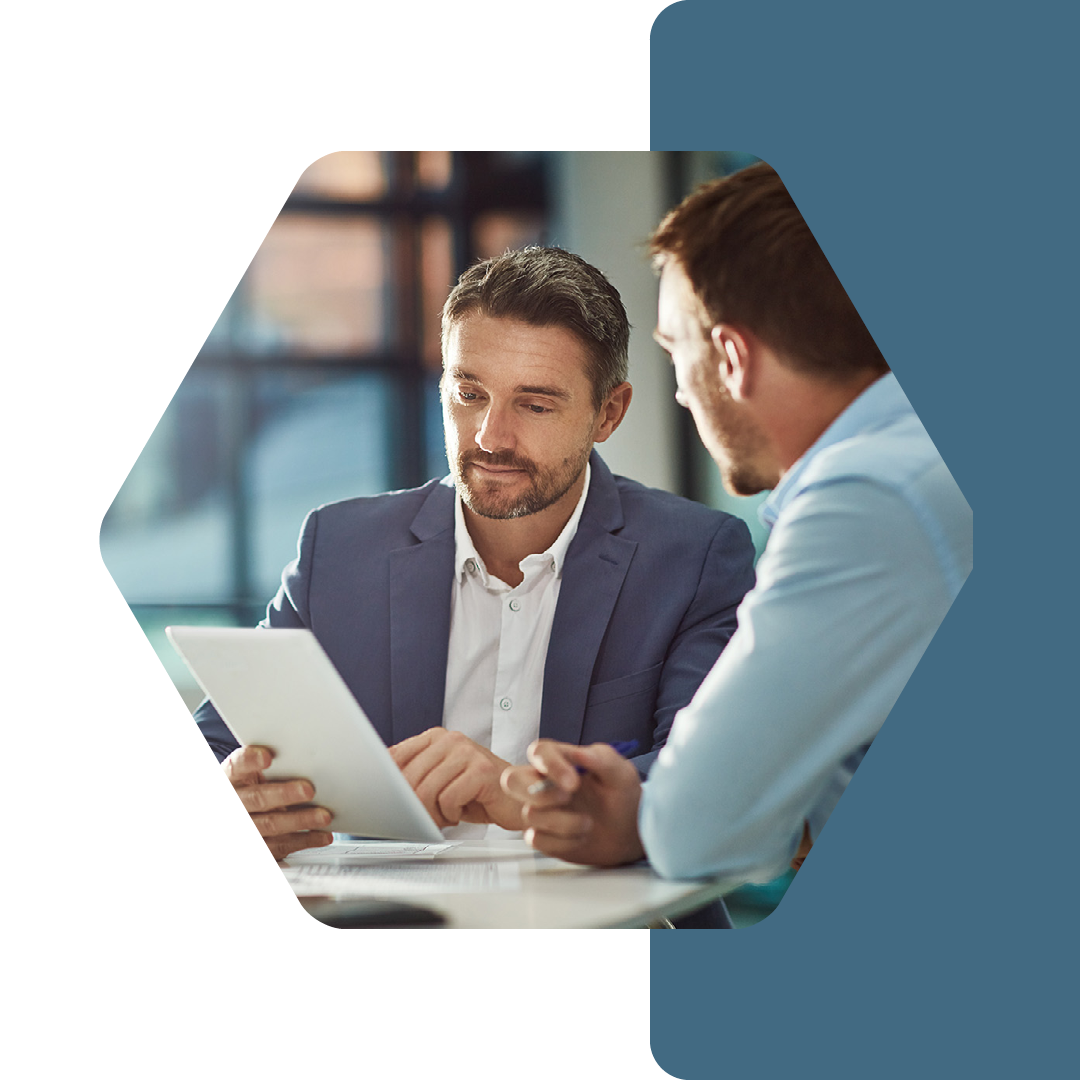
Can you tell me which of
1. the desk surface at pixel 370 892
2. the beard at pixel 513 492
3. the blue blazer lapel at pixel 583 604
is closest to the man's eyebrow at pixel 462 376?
the beard at pixel 513 492

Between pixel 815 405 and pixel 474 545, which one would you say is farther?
pixel 474 545

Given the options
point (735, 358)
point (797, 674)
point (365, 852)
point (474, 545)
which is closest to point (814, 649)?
point (797, 674)

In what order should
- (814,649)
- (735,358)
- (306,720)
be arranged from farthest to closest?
(735,358) < (306,720) < (814,649)

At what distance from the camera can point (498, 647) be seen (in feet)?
8.66

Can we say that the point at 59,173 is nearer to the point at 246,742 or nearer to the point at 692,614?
the point at 246,742

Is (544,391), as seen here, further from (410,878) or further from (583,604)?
(410,878)

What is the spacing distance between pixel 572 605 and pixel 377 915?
60 cm

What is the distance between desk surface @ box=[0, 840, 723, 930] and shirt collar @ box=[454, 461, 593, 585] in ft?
1.52

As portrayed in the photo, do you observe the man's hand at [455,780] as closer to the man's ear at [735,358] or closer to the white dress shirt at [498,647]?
the white dress shirt at [498,647]

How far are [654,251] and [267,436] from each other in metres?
0.73

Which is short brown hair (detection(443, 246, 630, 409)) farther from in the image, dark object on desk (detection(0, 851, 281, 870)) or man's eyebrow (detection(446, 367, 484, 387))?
dark object on desk (detection(0, 851, 281, 870))

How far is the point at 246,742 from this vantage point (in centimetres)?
258

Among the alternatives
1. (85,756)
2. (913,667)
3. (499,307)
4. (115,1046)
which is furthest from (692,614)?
(115,1046)

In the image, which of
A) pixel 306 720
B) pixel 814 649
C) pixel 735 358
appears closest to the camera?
pixel 814 649
